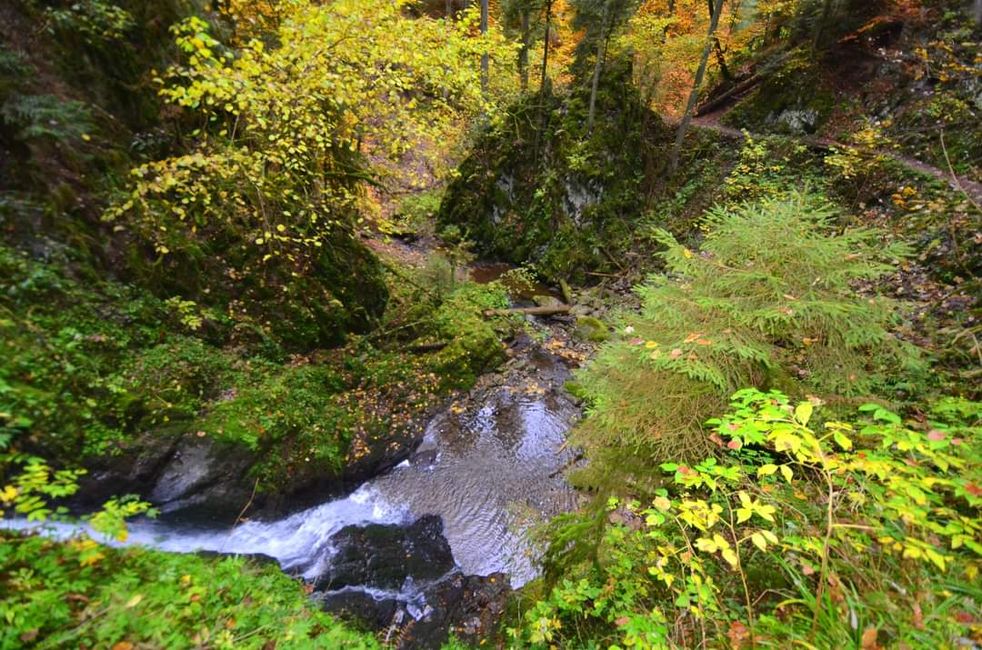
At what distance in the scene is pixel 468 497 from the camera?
7.14 metres

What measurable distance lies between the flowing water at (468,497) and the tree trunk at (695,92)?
11261mm

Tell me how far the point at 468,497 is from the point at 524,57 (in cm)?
1896

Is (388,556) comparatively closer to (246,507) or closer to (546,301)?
(246,507)

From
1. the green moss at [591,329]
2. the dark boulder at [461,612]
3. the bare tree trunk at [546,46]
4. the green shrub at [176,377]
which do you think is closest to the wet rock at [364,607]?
the dark boulder at [461,612]

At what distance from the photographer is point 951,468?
2.58m

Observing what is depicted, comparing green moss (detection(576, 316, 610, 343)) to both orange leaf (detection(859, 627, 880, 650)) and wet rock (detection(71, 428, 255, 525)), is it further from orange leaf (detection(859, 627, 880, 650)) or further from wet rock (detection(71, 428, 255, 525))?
orange leaf (detection(859, 627, 880, 650))

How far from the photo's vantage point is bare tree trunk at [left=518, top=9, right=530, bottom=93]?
16.5 meters

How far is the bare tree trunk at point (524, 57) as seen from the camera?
16.5m

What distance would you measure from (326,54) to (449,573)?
7.47 metres

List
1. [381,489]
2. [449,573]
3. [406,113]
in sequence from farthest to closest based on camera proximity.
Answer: [381,489] < [406,113] < [449,573]

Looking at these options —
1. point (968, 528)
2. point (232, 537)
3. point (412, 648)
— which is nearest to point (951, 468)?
point (968, 528)

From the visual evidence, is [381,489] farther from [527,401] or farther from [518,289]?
[518,289]

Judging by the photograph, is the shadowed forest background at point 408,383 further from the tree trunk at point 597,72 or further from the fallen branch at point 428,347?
the tree trunk at point 597,72

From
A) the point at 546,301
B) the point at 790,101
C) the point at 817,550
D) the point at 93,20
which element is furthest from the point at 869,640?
the point at 790,101
